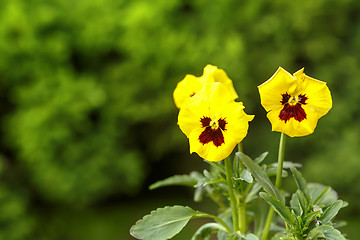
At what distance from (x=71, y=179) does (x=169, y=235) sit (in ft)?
6.19

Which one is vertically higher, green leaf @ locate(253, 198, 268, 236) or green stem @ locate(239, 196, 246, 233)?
green leaf @ locate(253, 198, 268, 236)

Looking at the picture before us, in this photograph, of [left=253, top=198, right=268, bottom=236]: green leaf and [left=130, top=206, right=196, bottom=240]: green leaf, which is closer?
[left=130, top=206, right=196, bottom=240]: green leaf

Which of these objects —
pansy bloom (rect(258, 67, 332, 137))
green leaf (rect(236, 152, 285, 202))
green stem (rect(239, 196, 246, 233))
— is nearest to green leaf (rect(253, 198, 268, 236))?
green stem (rect(239, 196, 246, 233))

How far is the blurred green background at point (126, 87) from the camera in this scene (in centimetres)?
248

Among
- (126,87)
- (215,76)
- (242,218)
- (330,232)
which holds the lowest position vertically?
(330,232)

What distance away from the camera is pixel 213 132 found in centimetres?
69

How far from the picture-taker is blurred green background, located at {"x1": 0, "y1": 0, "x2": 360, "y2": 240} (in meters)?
2.48

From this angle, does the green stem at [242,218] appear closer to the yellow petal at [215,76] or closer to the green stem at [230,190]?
the green stem at [230,190]

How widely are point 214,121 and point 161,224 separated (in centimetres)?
21

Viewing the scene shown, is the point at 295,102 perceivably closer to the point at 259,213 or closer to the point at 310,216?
the point at 310,216

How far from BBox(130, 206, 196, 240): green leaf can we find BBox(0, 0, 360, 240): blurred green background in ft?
5.81

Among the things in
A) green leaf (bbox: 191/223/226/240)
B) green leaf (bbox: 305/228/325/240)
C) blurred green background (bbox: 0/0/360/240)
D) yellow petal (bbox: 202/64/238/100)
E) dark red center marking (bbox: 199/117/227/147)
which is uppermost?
blurred green background (bbox: 0/0/360/240)

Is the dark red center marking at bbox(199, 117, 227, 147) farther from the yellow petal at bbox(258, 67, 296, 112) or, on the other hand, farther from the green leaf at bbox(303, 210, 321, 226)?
the green leaf at bbox(303, 210, 321, 226)

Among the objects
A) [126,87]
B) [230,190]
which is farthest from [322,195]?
[126,87]
